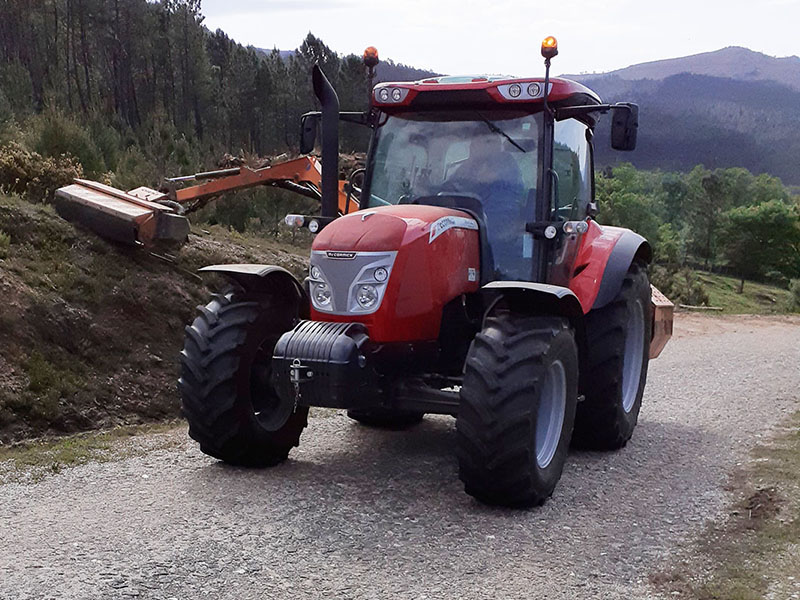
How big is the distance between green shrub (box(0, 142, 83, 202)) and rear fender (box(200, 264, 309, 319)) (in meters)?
6.39

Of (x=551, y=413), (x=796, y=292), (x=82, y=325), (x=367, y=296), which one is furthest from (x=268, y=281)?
(x=796, y=292)

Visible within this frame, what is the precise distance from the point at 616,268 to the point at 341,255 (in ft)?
7.73

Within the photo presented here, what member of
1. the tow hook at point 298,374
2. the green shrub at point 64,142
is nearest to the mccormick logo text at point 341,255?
the tow hook at point 298,374

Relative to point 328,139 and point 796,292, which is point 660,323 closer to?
point 328,139

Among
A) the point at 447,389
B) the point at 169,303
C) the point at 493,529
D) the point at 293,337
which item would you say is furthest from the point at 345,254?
the point at 169,303

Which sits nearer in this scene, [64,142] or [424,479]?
[424,479]

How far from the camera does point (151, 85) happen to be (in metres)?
40.3

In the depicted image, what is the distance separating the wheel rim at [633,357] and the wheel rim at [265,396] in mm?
2950

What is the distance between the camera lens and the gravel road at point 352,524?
4.14 meters

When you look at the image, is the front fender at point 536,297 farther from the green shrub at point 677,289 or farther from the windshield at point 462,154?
the green shrub at point 677,289

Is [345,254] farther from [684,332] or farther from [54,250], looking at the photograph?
[684,332]

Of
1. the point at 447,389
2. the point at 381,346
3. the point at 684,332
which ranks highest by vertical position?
the point at 381,346

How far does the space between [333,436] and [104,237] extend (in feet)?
15.8

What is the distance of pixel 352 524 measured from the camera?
16.1ft
